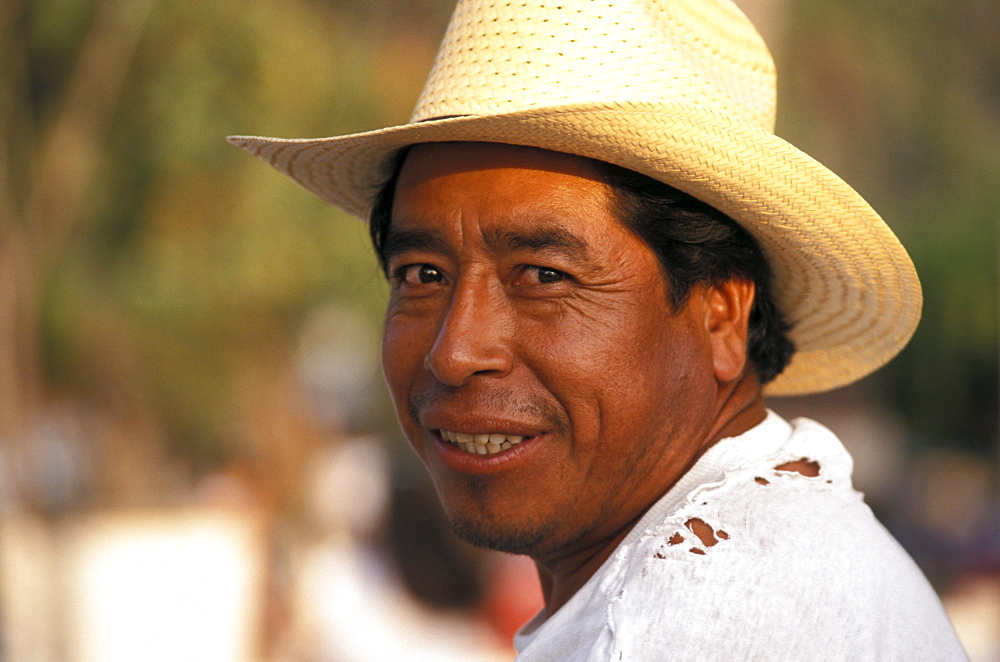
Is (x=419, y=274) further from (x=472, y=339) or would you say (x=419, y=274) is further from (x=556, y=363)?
(x=556, y=363)

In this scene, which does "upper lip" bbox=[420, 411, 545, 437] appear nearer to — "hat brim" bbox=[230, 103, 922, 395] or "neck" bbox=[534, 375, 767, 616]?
"neck" bbox=[534, 375, 767, 616]

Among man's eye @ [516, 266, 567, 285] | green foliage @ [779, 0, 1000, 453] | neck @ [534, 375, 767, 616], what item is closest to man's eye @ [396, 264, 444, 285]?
man's eye @ [516, 266, 567, 285]

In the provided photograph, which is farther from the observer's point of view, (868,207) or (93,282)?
(93,282)

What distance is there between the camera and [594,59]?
6.26ft

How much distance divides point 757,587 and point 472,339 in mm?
699

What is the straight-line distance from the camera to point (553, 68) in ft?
6.29

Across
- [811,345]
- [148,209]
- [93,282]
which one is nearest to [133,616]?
[93,282]

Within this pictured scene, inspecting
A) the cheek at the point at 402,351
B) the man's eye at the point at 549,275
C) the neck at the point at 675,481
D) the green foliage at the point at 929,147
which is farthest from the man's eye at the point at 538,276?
the green foliage at the point at 929,147

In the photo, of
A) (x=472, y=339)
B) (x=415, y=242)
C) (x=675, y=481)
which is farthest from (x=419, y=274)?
(x=675, y=481)

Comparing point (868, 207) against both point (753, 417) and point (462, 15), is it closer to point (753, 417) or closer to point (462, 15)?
point (753, 417)

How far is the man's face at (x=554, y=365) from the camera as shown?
1887mm

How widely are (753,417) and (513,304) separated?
0.56m

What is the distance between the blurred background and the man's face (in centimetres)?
557

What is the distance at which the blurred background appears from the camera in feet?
22.9
